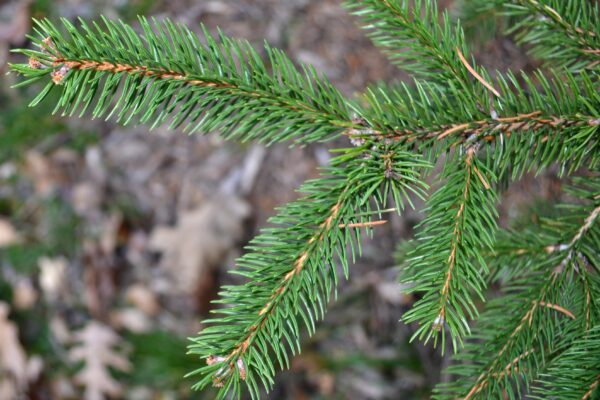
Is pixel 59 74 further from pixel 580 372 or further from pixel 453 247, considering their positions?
pixel 580 372

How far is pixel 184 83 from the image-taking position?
2.89ft

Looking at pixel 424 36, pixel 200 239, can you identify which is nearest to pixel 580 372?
pixel 424 36

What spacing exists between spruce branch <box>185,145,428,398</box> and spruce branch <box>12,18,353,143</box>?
0.33ft

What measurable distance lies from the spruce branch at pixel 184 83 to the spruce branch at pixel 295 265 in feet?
0.33

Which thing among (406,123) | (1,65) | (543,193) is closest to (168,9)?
(1,65)

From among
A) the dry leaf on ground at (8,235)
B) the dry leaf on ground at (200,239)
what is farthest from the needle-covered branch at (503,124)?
the dry leaf on ground at (8,235)

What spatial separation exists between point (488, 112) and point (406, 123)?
0.43 ft

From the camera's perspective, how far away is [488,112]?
35.4 inches

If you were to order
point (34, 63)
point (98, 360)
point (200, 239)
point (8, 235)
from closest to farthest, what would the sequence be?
point (34, 63) → point (98, 360) → point (200, 239) → point (8, 235)

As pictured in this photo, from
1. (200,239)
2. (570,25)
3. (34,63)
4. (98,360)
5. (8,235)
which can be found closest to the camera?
(34,63)

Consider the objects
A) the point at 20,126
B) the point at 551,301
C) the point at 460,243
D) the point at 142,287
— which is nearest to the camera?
the point at 460,243

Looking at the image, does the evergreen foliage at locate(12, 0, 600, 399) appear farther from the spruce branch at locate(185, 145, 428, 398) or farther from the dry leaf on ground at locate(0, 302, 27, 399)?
the dry leaf on ground at locate(0, 302, 27, 399)

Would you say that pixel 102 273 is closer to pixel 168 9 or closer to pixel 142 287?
pixel 142 287

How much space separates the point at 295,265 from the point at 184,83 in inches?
13.1
